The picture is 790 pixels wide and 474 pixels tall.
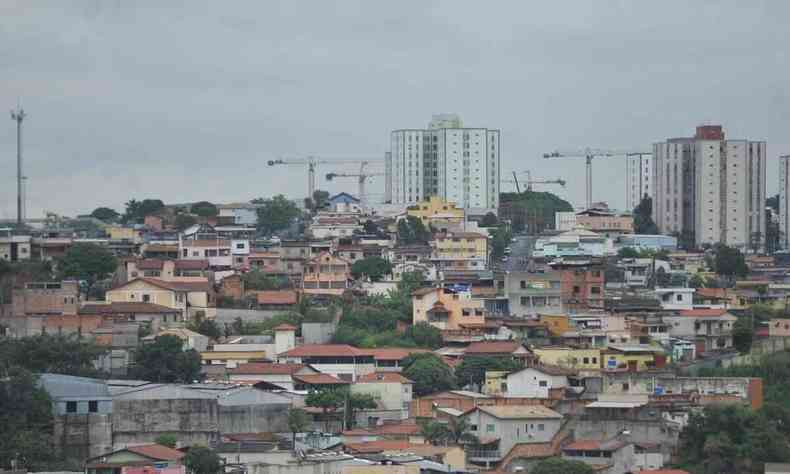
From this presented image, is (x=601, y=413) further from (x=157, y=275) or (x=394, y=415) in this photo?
(x=157, y=275)

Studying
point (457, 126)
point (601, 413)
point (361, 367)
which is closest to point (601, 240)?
point (457, 126)

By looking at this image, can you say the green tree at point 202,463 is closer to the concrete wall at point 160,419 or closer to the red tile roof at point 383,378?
the concrete wall at point 160,419

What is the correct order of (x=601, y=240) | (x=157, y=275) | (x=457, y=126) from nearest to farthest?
(x=157, y=275)
(x=601, y=240)
(x=457, y=126)

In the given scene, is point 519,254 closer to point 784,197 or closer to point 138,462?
point 784,197

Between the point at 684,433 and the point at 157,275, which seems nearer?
the point at 684,433

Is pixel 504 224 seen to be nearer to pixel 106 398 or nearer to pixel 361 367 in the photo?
pixel 361 367

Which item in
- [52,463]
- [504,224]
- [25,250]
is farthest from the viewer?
[504,224]

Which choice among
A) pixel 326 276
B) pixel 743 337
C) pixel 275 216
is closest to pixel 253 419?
pixel 743 337

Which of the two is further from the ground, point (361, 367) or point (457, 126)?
point (457, 126)
